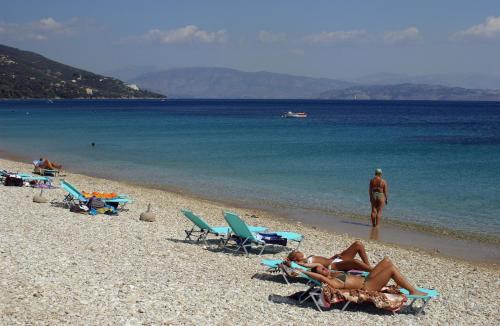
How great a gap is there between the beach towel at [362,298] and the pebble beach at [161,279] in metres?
0.15

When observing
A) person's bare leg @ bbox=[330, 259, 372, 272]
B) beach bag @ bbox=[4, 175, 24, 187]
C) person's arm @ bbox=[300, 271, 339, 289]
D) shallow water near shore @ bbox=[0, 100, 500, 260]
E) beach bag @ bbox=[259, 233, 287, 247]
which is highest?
person's arm @ bbox=[300, 271, 339, 289]

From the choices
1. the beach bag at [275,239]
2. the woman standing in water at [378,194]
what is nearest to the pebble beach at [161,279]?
the beach bag at [275,239]

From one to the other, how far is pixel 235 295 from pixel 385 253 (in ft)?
17.6

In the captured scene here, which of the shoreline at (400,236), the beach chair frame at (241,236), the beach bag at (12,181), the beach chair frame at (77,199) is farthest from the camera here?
the beach bag at (12,181)

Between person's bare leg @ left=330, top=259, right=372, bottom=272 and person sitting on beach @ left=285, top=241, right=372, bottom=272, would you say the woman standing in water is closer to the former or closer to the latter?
person sitting on beach @ left=285, top=241, right=372, bottom=272

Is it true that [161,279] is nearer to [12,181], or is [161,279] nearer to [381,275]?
[381,275]

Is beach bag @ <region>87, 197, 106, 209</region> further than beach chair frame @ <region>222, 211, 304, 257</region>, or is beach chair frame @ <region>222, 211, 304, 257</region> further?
beach bag @ <region>87, 197, 106, 209</region>

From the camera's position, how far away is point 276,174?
91.4ft

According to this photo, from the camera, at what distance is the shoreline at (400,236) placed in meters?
14.0

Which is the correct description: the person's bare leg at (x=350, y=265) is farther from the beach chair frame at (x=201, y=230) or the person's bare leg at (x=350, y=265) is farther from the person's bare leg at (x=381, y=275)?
the beach chair frame at (x=201, y=230)

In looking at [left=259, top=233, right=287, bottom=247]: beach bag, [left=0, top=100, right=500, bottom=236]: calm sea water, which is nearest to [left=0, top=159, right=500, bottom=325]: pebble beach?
[left=259, top=233, right=287, bottom=247]: beach bag

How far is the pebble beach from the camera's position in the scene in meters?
7.81

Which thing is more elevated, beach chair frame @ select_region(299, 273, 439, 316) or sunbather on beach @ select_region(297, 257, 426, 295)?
sunbather on beach @ select_region(297, 257, 426, 295)

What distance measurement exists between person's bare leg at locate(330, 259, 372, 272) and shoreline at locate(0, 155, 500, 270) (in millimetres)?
4671
